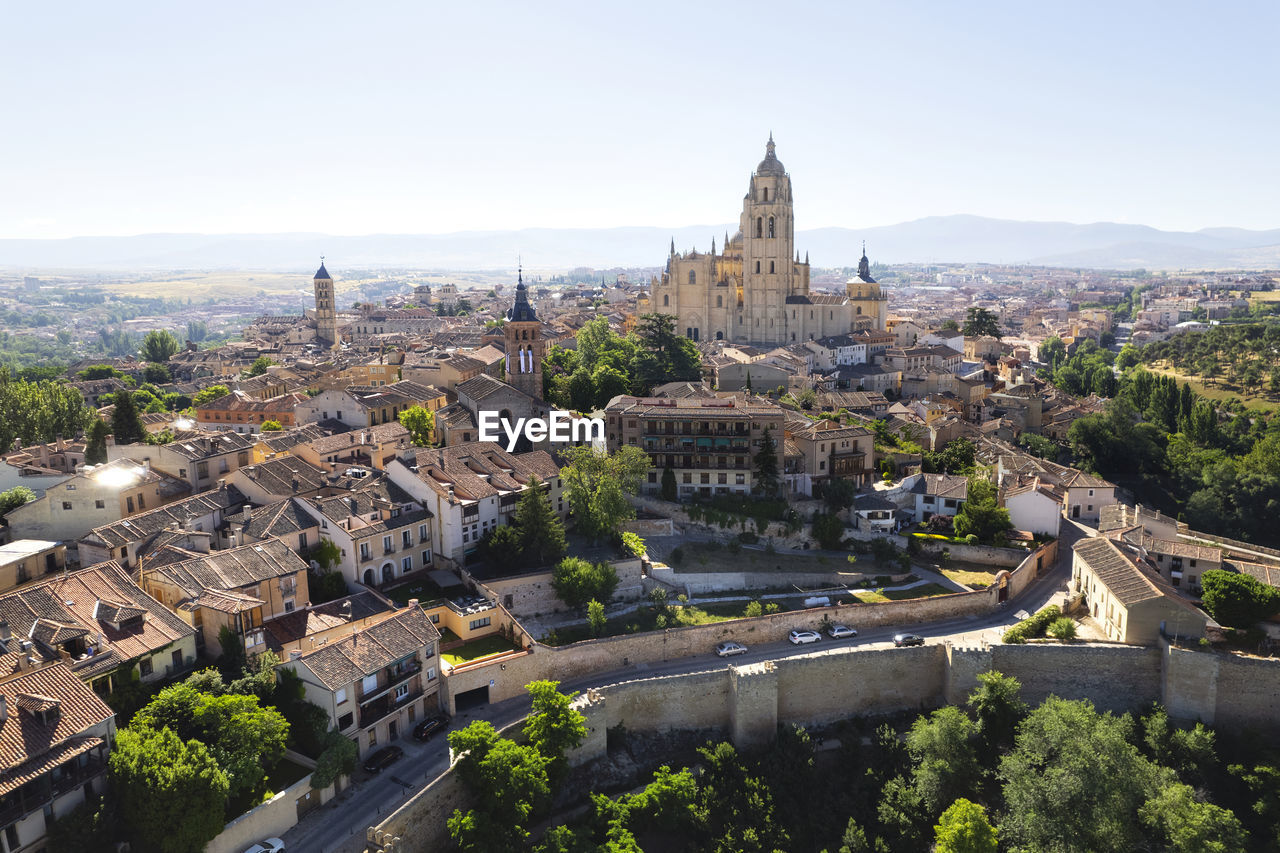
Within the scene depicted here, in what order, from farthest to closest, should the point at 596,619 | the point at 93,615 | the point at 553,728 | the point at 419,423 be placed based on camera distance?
the point at 419,423, the point at 596,619, the point at 553,728, the point at 93,615

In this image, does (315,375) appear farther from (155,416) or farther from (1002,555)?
(1002,555)

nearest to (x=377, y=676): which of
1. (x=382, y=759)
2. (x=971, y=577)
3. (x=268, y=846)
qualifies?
(x=382, y=759)

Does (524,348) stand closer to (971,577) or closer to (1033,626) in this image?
(971,577)

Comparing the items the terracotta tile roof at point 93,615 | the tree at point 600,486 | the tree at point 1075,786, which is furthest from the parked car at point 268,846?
the tree at point 1075,786

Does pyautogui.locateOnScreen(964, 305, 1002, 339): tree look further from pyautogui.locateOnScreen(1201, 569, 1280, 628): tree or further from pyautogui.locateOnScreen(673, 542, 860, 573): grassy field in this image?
pyautogui.locateOnScreen(1201, 569, 1280, 628): tree

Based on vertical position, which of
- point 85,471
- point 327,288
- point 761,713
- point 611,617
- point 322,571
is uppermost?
point 327,288

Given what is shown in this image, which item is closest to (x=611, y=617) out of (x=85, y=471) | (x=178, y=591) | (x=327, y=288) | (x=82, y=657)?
(x=178, y=591)

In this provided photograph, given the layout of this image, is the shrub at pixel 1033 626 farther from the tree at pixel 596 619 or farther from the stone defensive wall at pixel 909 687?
the tree at pixel 596 619
